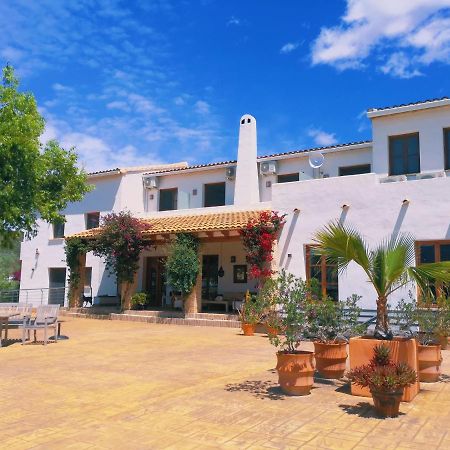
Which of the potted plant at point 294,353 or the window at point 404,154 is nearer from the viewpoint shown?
the potted plant at point 294,353

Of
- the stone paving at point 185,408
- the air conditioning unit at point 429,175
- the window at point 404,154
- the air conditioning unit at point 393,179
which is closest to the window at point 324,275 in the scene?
the air conditioning unit at point 393,179

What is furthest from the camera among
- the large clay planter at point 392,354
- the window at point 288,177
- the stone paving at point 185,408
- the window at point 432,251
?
the window at point 288,177

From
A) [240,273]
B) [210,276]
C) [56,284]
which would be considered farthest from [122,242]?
[56,284]

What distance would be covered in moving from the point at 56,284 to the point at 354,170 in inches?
692

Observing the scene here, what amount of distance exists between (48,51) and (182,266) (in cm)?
933

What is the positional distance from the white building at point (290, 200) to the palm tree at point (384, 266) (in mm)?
8156

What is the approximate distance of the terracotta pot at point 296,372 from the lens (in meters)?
6.84

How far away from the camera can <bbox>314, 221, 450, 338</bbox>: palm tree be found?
695cm

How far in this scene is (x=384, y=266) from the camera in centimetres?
702

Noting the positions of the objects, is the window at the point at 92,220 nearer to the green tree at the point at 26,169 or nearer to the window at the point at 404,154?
the green tree at the point at 26,169

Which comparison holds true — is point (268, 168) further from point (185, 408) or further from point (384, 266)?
point (185, 408)

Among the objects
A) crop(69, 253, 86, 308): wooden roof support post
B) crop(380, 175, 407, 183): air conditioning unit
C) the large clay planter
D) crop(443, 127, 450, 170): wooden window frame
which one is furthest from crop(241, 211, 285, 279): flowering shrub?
the large clay planter

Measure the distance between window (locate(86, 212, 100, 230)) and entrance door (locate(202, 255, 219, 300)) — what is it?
719 cm

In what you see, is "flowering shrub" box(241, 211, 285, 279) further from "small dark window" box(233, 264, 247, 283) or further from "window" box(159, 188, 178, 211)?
"window" box(159, 188, 178, 211)
